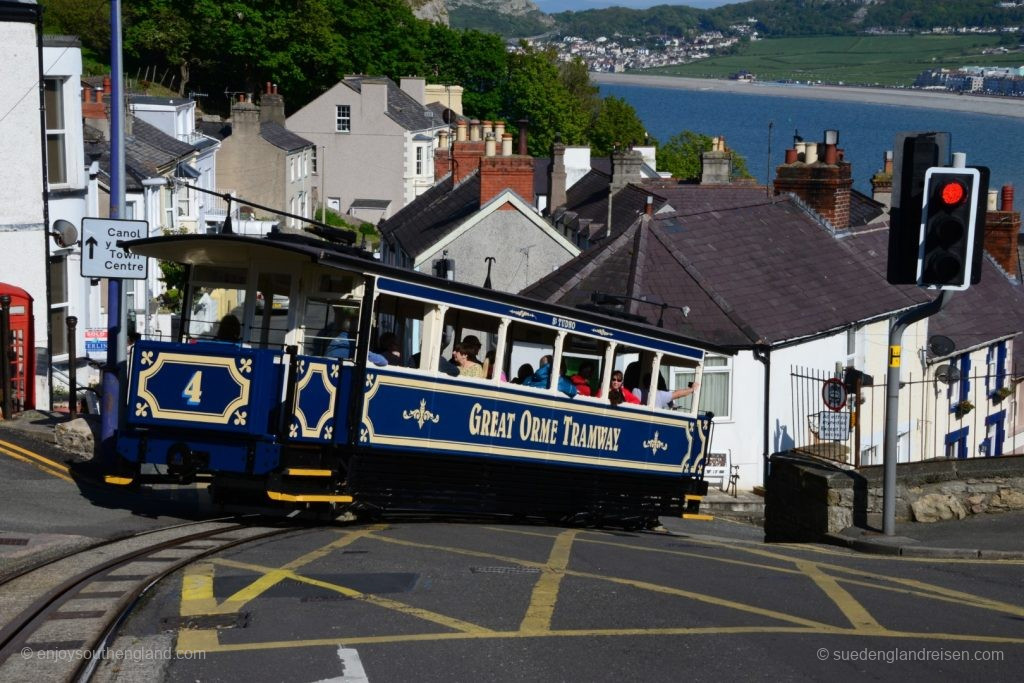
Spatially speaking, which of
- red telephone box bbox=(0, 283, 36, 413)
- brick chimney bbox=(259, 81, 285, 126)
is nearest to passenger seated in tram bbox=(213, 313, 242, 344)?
red telephone box bbox=(0, 283, 36, 413)

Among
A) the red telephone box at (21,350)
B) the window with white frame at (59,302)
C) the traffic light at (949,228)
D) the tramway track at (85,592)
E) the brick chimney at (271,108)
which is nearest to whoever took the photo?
the tramway track at (85,592)

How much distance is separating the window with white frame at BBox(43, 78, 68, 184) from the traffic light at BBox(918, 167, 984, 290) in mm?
15231

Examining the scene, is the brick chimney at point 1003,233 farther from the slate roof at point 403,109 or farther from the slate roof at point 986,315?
the slate roof at point 403,109

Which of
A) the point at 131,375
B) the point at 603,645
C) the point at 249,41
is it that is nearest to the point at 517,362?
the point at 131,375

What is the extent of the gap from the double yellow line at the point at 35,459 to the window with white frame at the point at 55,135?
7104mm

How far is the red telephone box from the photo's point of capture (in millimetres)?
19938

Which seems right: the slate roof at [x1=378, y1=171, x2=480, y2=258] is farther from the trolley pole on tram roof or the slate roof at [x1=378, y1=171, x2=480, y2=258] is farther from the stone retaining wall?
the stone retaining wall

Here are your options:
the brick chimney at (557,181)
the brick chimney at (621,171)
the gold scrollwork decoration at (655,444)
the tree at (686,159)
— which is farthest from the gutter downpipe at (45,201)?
the tree at (686,159)

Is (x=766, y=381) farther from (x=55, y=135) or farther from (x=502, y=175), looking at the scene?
(x=55, y=135)

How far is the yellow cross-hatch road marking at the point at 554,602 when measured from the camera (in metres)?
9.82

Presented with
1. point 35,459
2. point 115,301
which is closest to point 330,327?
point 115,301

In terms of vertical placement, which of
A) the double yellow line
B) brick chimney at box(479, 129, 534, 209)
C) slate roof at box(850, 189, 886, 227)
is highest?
brick chimney at box(479, 129, 534, 209)

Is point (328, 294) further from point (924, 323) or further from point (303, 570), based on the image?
point (924, 323)

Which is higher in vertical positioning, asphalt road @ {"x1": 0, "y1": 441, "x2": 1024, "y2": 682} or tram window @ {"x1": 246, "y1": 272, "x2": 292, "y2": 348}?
tram window @ {"x1": 246, "y1": 272, "x2": 292, "y2": 348}
